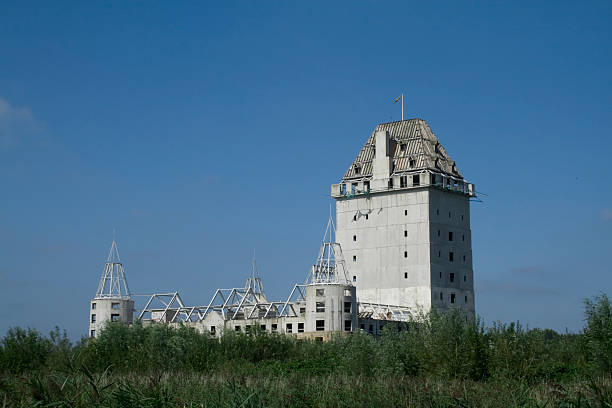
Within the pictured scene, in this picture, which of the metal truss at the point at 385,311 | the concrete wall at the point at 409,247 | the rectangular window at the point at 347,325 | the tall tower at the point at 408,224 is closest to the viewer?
the rectangular window at the point at 347,325

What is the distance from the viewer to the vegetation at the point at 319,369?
76.0 feet

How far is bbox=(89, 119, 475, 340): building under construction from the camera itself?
375 feet

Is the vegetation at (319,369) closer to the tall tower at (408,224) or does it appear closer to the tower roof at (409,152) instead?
the tall tower at (408,224)

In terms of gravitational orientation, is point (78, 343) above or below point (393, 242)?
below

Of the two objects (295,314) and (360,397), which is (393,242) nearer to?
(295,314)

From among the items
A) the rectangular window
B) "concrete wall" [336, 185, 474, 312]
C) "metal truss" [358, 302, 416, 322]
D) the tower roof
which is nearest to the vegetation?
the rectangular window

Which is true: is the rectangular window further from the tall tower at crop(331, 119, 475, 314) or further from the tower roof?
the tower roof

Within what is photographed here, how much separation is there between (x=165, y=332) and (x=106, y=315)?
45.4 m

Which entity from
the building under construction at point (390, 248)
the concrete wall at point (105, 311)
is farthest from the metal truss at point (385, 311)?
the concrete wall at point (105, 311)

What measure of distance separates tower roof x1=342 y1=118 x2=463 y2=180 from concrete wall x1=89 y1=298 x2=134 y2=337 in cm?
4106

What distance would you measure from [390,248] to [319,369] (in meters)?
59.3

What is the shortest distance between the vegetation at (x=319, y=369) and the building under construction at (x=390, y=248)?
87.2 feet

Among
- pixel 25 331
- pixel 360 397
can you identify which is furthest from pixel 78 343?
pixel 360 397

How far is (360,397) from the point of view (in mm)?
27594
